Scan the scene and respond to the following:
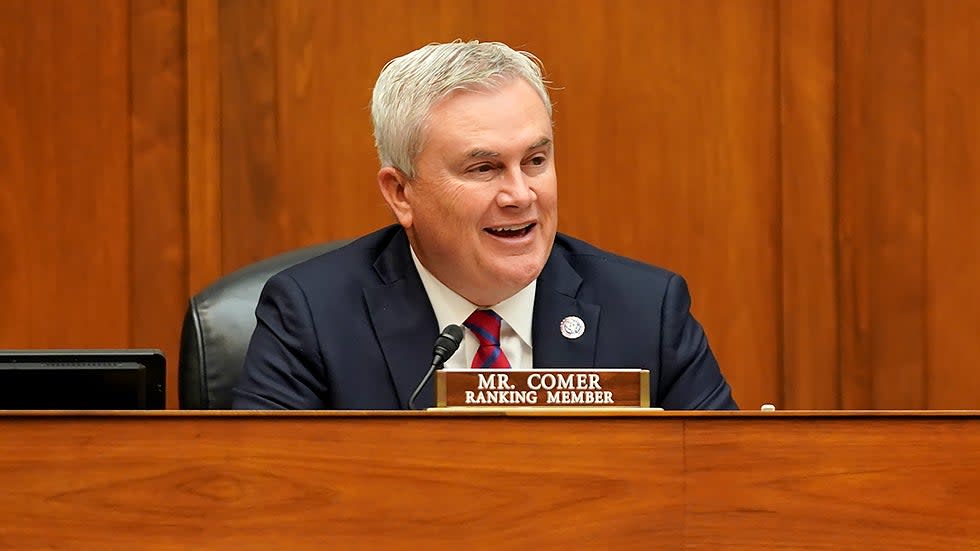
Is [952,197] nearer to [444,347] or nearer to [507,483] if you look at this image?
[444,347]

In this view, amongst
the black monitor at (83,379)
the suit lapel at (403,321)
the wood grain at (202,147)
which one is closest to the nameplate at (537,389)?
the black monitor at (83,379)

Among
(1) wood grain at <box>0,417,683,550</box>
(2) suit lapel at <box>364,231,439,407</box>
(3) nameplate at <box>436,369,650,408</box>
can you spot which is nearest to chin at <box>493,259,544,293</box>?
(2) suit lapel at <box>364,231,439,407</box>

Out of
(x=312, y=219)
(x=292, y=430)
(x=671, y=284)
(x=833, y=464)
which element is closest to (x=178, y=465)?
(x=292, y=430)

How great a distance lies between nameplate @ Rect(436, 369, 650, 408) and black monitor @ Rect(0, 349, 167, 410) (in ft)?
1.15

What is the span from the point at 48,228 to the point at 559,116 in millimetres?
1108

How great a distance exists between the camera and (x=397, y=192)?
2.47 meters

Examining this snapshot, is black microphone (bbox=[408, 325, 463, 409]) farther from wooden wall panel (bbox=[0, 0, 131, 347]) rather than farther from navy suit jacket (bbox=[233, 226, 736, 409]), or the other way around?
wooden wall panel (bbox=[0, 0, 131, 347])

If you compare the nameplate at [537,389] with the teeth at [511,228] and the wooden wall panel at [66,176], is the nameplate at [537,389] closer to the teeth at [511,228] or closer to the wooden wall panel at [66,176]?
the teeth at [511,228]

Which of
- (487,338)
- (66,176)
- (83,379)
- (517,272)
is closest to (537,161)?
(517,272)

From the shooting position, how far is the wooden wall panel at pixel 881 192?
3.14 metres

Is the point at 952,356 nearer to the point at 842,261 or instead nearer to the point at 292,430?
the point at 842,261

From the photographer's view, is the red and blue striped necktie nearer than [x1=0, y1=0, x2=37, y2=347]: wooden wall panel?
Yes

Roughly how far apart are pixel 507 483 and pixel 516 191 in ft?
2.90

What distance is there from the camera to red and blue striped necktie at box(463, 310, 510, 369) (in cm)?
Result: 227
